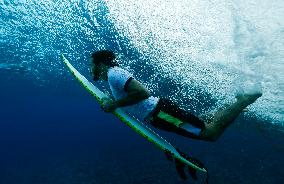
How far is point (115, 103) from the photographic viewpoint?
4223mm

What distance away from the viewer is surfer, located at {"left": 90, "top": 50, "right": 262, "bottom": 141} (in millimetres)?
4145

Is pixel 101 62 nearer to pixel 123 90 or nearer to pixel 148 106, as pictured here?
pixel 123 90

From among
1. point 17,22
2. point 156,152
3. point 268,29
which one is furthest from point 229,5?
point 156,152

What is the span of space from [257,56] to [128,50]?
10.8m

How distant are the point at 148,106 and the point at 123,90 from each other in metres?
0.46

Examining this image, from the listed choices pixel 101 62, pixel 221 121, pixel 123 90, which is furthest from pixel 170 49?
pixel 123 90

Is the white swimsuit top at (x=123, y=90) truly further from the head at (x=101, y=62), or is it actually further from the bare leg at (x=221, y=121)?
the bare leg at (x=221, y=121)

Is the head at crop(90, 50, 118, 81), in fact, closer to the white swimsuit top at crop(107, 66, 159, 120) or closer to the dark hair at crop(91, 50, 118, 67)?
the dark hair at crop(91, 50, 118, 67)

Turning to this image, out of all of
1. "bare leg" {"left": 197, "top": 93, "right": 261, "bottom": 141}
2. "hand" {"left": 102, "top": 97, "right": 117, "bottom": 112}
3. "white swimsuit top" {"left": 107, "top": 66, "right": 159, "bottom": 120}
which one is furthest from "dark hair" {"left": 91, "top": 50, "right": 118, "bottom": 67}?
"bare leg" {"left": 197, "top": 93, "right": 261, "bottom": 141}

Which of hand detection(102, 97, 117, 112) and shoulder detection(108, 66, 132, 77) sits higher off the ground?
shoulder detection(108, 66, 132, 77)

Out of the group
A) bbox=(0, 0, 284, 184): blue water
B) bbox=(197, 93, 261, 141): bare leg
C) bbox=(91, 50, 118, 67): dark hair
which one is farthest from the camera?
bbox=(0, 0, 284, 184): blue water

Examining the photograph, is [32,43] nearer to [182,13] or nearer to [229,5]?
[182,13]

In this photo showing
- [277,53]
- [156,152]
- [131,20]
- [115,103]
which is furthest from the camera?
[156,152]

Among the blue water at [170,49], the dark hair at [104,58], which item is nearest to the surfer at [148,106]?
the dark hair at [104,58]
